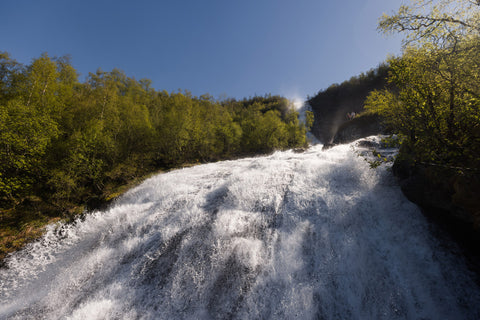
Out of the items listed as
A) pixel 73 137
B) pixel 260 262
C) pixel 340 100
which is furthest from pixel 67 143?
pixel 340 100

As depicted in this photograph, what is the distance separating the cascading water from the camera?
4.53 meters

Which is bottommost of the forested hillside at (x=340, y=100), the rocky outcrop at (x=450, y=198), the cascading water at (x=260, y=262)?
the cascading water at (x=260, y=262)

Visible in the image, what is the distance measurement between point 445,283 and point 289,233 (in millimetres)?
4088

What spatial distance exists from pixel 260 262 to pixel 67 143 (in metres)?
17.3

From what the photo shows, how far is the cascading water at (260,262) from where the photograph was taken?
4.53 meters

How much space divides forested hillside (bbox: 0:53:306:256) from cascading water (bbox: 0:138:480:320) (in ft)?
14.4

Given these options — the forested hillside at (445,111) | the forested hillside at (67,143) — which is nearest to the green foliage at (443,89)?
the forested hillside at (445,111)

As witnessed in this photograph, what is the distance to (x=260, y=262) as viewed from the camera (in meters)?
5.52

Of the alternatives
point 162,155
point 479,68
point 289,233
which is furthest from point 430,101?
point 162,155

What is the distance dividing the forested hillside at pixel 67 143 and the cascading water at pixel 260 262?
4.39 m

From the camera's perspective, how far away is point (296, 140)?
36.3 metres

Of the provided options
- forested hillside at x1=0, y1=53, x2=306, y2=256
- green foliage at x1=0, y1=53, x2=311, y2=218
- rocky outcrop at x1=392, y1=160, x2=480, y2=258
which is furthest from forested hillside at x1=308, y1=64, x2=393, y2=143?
rocky outcrop at x1=392, y1=160, x2=480, y2=258

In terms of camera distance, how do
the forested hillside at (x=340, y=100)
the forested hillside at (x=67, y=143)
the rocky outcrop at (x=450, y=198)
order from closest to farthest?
1. the rocky outcrop at (x=450, y=198)
2. the forested hillside at (x=67, y=143)
3. the forested hillside at (x=340, y=100)

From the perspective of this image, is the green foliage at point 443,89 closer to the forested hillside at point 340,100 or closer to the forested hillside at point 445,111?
the forested hillside at point 445,111
